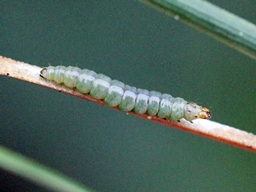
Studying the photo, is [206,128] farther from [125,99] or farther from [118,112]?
[118,112]

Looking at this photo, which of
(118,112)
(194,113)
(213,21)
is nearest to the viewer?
(213,21)

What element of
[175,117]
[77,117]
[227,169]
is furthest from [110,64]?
[175,117]

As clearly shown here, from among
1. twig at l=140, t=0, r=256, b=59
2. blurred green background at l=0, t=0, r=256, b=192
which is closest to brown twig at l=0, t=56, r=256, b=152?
twig at l=140, t=0, r=256, b=59

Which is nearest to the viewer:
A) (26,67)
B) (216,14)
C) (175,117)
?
(216,14)

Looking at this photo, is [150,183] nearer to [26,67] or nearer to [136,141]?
[136,141]

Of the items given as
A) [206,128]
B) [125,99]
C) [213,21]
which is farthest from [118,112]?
[213,21]

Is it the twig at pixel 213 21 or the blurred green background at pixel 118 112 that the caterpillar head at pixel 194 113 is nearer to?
the twig at pixel 213 21
